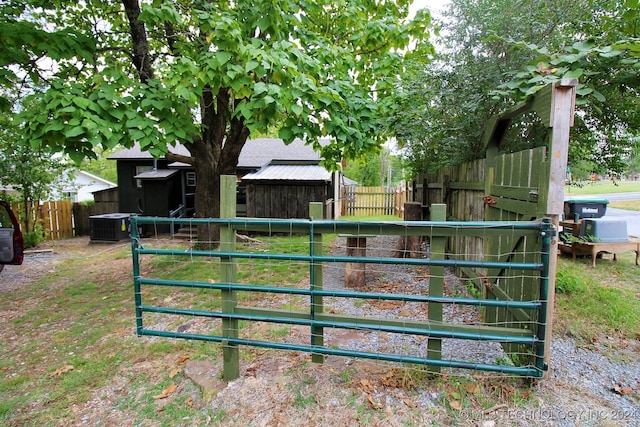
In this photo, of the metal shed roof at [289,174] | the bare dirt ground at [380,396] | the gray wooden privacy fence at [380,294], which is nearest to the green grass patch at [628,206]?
the metal shed roof at [289,174]

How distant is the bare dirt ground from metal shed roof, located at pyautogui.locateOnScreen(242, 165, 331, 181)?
27.9ft

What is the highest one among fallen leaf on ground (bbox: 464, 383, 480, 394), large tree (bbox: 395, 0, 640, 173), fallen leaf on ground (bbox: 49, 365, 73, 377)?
large tree (bbox: 395, 0, 640, 173)

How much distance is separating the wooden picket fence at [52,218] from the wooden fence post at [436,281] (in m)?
13.2

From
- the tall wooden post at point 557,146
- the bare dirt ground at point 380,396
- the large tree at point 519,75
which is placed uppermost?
the large tree at point 519,75

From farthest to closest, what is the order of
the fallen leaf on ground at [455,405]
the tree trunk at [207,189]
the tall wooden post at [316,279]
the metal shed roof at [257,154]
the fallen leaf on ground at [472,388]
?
the metal shed roof at [257,154] < the tree trunk at [207,189] < the tall wooden post at [316,279] < the fallen leaf on ground at [472,388] < the fallen leaf on ground at [455,405]

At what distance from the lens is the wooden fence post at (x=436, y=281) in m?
2.34

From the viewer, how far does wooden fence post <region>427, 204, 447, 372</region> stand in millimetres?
2338

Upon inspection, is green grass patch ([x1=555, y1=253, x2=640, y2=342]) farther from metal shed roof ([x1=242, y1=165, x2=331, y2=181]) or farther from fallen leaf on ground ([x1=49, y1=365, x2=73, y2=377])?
metal shed roof ([x1=242, y1=165, x2=331, y2=181])

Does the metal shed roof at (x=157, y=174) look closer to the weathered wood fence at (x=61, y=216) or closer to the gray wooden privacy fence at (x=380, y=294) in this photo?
the weathered wood fence at (x=61, y=216)

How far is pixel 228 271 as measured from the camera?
265 cm

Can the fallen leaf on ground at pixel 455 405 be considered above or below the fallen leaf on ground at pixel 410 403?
above

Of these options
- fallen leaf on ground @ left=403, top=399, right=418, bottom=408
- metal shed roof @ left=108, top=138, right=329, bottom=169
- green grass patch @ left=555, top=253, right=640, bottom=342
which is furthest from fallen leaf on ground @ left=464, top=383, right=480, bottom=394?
metal shed roof @ left=108, top=138, right=329, bottom=169

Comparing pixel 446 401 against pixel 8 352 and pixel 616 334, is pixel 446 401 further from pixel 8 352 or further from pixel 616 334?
pixel 8 352

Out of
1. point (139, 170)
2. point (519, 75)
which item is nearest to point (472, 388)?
point (519, 75)
